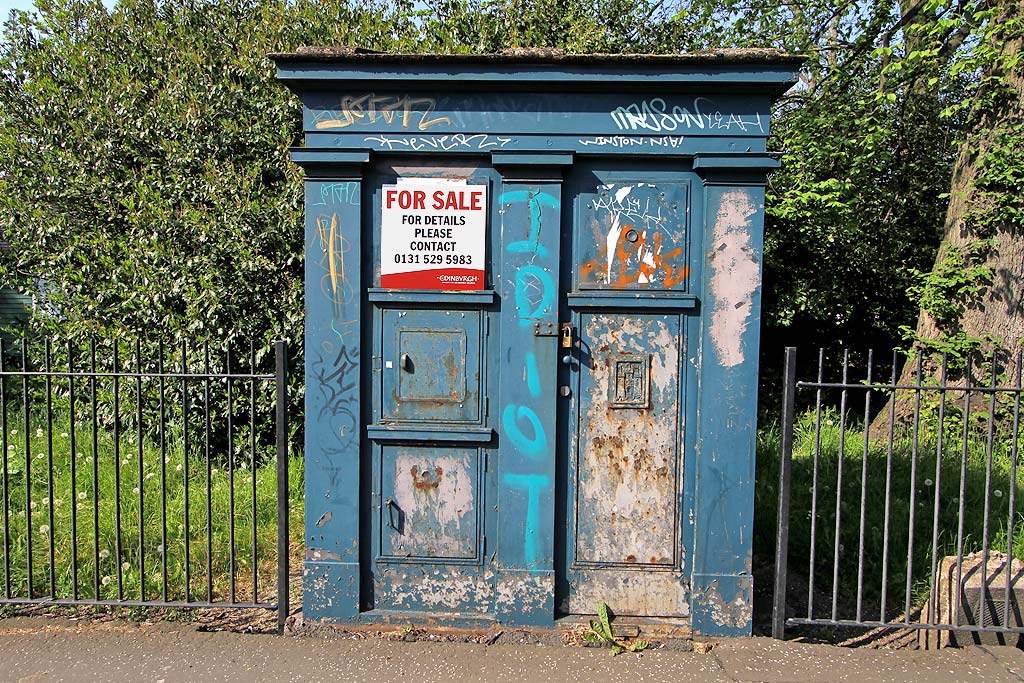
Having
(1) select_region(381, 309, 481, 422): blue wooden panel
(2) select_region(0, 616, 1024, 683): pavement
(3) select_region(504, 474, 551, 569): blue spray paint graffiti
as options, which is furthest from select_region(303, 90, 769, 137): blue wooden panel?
(2) select_region(0, 616, 1024, 683): pavement

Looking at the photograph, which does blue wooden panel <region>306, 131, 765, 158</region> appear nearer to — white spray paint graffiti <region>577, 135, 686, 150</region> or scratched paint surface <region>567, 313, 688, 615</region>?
white spray paint graffiti <region>577, 135, 686, 150</region>

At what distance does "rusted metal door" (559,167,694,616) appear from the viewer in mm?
3881

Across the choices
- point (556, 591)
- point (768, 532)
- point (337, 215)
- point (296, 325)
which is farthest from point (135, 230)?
point (768, 532)

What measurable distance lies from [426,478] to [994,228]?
19.9 feet

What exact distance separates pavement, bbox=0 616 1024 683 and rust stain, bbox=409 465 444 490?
778 millimetres

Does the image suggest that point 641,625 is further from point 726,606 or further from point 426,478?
point 426,478

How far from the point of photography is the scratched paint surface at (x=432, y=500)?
399cm

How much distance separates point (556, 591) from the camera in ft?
13.2

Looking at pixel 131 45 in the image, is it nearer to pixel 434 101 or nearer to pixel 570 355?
pixel 434 101

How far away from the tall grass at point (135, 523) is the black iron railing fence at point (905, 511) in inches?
120

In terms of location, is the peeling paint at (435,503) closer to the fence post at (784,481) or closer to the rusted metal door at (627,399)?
the rusted metal door at (627,399)

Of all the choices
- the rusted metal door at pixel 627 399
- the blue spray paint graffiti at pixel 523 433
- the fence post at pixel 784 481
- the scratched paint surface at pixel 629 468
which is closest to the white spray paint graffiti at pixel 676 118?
the rusted metal door at pixel 627 399

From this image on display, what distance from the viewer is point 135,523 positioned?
519 cm

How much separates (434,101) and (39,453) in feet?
16.9
